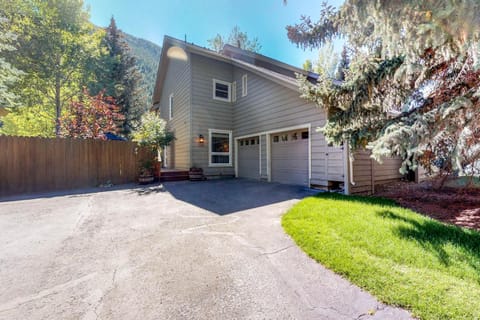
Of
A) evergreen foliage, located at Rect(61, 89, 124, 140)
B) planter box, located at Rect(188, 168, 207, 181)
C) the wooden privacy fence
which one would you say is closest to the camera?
the wooden privacy fence

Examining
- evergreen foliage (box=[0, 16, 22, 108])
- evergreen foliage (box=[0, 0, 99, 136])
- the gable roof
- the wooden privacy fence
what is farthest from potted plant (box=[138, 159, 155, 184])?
evergreen foliage (box=[0, 0, 99, 136])

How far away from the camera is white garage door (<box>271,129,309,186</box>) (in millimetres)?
7371

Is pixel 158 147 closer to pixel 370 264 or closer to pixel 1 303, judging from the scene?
pixel 1 303

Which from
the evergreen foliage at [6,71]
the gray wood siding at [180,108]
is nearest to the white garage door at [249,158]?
the gray wood siding at [180,108]

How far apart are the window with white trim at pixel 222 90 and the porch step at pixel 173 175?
419 centimetres

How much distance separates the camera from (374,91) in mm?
4586

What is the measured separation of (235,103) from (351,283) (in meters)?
9.89

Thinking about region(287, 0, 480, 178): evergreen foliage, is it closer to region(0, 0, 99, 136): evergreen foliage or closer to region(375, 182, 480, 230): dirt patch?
region(375, 182, 480, 230): dirt patch

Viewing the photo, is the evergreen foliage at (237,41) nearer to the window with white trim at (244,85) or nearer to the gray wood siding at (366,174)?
the window with white trim at (244,85)

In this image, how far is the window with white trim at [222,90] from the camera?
10.7 metres

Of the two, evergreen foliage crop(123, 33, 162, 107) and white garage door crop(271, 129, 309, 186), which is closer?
white garage door crop(271, 129, 309, 186)

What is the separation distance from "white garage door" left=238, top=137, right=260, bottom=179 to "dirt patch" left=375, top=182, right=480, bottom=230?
5330 millimetres

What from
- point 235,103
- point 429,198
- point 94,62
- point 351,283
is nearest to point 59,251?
point 351,283

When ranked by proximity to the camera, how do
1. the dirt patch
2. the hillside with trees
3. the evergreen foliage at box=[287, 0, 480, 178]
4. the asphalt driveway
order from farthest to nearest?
the hillside with trees → the dirt patch → the evergreen foliage at box=[287, 0, 480, 178] → the asphalt driveway
